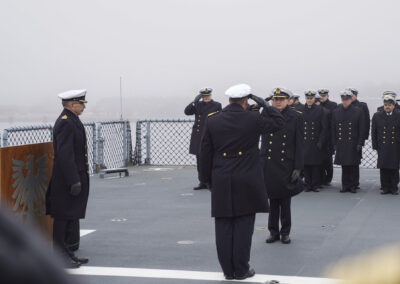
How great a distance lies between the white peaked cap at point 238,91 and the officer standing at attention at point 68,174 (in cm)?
137

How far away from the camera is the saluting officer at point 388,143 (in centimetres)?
1041

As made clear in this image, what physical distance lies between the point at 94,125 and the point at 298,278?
977 centimetres

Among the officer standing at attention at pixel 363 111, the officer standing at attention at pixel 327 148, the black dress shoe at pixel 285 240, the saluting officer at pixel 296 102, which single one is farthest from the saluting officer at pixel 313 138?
the black dress shoe at pixel 285 240

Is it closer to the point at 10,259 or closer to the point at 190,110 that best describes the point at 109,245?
the point at 190,110

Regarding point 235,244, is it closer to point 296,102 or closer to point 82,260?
point 82,260

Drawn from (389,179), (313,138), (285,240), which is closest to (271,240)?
(285,240)

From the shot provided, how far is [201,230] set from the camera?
7.36 m

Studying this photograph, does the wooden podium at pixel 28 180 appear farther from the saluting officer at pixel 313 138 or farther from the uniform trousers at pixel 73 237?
Result: the saluting officer at pixel 313 138

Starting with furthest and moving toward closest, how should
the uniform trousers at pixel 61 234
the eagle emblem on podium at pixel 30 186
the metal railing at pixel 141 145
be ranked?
the metal railing at pixel 141 145, the uniform trousers at pixel 61 234, the eagle emblem on podium at pixel 30 186

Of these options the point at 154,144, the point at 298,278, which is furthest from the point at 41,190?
the point at 154,144

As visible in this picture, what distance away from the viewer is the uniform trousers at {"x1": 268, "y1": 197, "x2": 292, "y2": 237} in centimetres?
658

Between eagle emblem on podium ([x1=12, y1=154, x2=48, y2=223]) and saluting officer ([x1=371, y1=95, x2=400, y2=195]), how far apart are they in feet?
20.9

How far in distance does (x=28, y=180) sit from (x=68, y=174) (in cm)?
40

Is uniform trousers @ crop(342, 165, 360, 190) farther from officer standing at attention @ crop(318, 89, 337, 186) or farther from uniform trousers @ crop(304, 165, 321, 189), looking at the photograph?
officer standing at attention @ crop(318, 89, 337, 186)
